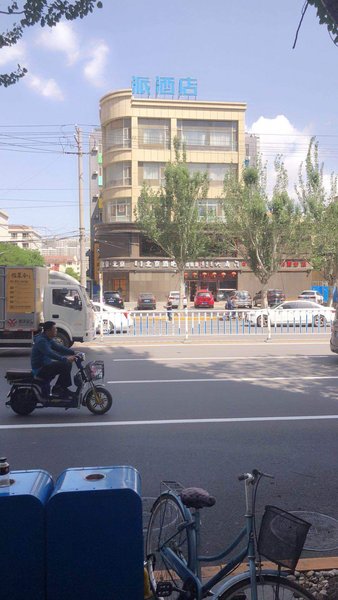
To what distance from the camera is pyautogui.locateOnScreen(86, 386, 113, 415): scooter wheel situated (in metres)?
9.02

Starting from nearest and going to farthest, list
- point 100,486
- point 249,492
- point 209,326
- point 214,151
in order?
point 249,492
point 100,486
point 209,326
point 214,151

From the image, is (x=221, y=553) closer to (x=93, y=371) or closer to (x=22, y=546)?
(x=22, y=546)

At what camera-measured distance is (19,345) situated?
16484 millimetres

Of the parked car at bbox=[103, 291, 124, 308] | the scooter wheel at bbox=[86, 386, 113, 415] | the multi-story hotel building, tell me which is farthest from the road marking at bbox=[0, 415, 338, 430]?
the multi-story hotel building

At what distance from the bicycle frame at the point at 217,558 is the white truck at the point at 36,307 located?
44.7ft

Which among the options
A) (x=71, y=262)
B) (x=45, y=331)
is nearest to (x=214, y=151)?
(x=45, y=331)

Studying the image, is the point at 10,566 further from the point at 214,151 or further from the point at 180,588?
the point at 214,151

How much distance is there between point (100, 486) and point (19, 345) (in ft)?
46.1

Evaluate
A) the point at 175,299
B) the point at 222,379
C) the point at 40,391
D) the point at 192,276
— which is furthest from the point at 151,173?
the point at 40,391

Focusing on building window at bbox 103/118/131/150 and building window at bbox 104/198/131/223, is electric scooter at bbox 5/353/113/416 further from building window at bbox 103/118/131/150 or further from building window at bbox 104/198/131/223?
building window at bbox 103/118/131/150

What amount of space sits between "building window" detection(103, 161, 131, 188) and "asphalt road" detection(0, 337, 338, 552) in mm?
42000

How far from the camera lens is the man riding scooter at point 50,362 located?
347 inches

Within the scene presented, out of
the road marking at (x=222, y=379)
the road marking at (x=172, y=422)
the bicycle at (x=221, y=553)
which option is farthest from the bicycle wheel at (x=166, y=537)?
the road marking at (x=222, y=379)

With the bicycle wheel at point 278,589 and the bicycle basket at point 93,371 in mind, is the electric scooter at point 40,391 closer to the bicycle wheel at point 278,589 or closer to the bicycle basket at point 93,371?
the bicycle basket at point 93,371
